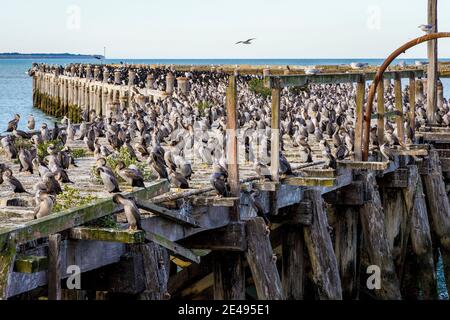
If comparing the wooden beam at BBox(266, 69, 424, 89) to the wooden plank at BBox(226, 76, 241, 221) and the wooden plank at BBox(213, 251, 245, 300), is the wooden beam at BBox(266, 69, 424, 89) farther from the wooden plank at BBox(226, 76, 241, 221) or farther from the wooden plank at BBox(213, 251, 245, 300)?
the wooden plank at BBox(213, 251, 245, 300)

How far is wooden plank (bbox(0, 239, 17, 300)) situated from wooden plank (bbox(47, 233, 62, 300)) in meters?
0.46

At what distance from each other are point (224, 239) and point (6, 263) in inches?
187

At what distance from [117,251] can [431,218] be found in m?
11.8

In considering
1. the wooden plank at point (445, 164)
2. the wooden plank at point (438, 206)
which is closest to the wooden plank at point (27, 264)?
the wooden plank at point (438, 206)

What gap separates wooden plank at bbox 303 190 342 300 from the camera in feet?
50.8

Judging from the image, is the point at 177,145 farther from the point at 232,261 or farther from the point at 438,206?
the point at 438,206

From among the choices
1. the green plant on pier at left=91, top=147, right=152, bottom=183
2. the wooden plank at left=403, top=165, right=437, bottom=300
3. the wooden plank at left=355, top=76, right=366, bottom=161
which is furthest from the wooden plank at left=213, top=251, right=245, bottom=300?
the wooden plank at left=403, top=165, right=437, bottom=300

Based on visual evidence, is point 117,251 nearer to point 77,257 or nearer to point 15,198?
point 77,257

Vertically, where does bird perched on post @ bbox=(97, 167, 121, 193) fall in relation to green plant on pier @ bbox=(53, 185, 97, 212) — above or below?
above

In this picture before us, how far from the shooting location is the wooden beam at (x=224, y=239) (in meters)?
13.8
